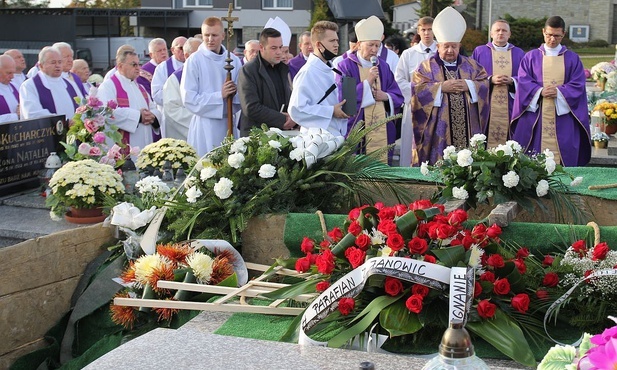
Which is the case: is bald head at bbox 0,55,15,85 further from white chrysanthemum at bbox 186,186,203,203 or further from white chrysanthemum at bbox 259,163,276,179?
white chrysanthemum at bbox 259,163,276,179

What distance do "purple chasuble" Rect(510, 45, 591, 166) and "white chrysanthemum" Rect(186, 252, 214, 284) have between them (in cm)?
609

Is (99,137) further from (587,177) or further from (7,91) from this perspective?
(587,177)

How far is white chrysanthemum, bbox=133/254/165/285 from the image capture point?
14.2ft

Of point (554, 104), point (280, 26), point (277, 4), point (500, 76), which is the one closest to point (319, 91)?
point (280, 26)

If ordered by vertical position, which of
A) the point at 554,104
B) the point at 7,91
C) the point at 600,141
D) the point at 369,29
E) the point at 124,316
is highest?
the point at 369,29

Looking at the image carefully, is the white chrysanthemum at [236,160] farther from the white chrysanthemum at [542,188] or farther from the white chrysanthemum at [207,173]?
the white chrysanthemum at [542,188]

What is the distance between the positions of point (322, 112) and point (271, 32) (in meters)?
1.04

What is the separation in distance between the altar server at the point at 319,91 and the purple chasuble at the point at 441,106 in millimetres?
1328

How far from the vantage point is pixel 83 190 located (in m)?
6.39

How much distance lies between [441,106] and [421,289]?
6.01m

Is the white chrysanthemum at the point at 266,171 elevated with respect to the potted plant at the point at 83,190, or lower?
elevated

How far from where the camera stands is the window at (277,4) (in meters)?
35.9

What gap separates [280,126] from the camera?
8.49 metres

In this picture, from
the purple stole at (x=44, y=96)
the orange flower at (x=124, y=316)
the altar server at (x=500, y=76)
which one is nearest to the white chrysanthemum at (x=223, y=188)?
the orange flower at (x=124, y=316)
